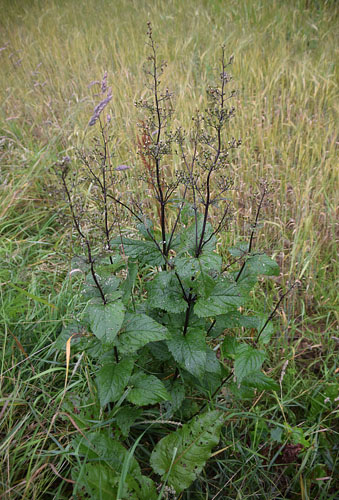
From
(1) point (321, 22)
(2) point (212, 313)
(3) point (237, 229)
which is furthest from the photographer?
(1) point (321, 22)

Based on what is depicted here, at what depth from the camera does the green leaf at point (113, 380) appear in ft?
3.88

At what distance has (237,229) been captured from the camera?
2385 mm

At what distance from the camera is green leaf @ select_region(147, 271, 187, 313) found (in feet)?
4.16

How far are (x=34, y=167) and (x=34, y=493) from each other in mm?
2286

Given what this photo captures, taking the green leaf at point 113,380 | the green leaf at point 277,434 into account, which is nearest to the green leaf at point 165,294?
the green leaf at point 113,380

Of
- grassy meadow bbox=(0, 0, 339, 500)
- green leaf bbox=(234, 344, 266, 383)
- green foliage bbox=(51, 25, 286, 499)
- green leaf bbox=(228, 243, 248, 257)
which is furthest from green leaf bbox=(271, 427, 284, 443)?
green leaf bbox=(228, 243, 248, 257)

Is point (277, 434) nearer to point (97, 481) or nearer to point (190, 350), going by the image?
point (190, 350)

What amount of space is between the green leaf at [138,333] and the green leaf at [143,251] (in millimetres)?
196

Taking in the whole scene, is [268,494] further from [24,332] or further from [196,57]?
[196,57]

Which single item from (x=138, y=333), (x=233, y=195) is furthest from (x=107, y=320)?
(x=233, y=195)

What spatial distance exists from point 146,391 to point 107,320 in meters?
0.33

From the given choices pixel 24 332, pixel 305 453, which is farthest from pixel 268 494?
pixel 24 332

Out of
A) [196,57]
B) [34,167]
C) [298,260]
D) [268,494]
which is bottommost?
[268,494]

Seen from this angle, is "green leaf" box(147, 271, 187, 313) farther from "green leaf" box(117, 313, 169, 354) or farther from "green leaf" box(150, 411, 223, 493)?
"green leaf" box(150, 411, 223, 493)
